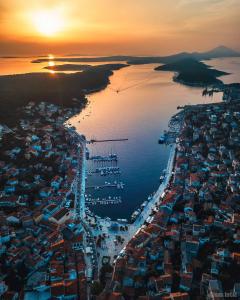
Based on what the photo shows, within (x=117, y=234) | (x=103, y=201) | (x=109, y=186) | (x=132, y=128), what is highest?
(x=132, y=128)

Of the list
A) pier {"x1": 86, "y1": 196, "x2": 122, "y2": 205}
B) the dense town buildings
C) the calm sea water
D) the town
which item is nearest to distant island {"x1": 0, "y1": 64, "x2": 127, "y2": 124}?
the calm sea water

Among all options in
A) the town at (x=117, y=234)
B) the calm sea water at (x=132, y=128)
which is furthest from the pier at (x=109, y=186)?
the town at (x=117, y=234)

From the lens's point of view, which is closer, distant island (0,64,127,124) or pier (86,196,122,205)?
pier (86,196,122,205)

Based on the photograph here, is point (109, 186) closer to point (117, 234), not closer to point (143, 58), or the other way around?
point (117, 234)

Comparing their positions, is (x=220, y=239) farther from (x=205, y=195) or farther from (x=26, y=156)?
(x=26, y=156)

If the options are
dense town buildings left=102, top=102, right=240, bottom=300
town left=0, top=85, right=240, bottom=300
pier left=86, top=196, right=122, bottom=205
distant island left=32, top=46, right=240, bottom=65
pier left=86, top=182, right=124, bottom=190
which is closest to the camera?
dense town buildings left=102, top=102, right=240, bottom=300

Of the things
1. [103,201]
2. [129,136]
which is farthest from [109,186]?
[129,136]

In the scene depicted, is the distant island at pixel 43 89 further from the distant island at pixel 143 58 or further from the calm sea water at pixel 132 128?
the distant island at pixel 143 58

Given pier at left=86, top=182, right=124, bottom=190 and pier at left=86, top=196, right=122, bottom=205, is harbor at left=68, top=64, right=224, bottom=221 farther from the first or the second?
pier at left=86, top=196, right=122, bottom=205
